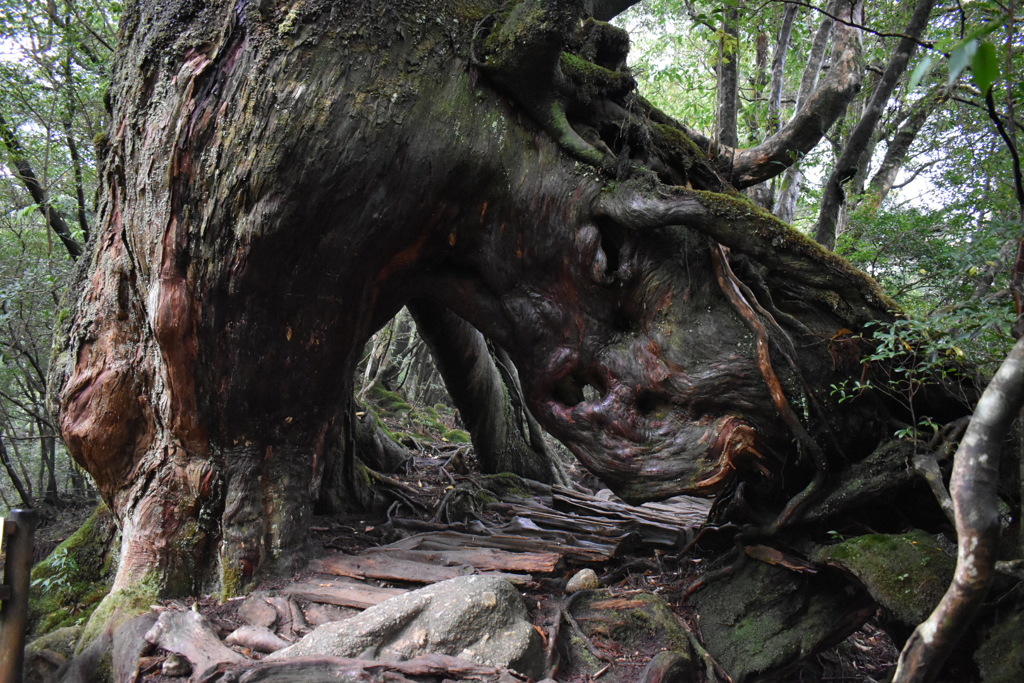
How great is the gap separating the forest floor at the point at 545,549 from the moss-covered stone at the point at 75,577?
1682mm

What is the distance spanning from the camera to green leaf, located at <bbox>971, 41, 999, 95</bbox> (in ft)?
3.02

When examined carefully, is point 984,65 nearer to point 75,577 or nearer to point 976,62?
point 976,62

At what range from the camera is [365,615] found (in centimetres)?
352

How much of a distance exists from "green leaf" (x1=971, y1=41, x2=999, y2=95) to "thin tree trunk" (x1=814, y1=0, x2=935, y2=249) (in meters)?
4.66

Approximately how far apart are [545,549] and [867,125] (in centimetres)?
423

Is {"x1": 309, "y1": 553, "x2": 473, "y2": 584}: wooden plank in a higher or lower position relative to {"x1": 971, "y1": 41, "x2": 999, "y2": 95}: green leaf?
lower

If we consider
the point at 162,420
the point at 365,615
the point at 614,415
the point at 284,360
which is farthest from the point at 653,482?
the point at 162,420

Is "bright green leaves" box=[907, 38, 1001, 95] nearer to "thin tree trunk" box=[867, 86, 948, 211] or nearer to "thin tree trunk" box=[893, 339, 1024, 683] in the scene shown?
"thin tree trunk" box=[893, 339, 1024, 683]

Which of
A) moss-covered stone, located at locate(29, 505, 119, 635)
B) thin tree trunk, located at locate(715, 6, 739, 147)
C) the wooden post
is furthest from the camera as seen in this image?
thin tree trunk, located at locate(715, 6, 739, 147)

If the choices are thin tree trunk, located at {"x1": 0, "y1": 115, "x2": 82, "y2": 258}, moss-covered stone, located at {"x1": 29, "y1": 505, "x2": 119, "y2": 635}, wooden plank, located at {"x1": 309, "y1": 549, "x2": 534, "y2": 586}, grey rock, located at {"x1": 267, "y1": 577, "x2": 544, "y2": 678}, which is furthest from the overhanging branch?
thin tree trunk, located at {"x1": 0, "y1": 115, "x2": 82, "y2": 258}

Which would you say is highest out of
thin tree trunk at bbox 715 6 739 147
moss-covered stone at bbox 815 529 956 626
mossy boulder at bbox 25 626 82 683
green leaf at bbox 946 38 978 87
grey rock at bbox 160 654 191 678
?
thin tree trunk at bbox 715 6 739 147

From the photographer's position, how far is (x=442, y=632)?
3.36 m

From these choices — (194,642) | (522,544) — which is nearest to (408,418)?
(522,544)

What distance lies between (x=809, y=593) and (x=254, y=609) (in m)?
3.45
